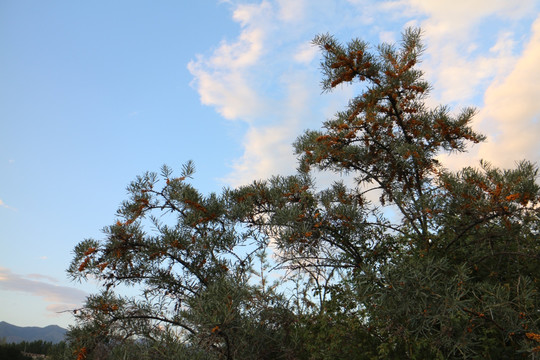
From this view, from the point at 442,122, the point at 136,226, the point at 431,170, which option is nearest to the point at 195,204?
the point at 136,226

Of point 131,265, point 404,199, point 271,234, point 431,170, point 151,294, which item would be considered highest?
point 431,170

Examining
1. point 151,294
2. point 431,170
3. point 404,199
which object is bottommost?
point 151,294

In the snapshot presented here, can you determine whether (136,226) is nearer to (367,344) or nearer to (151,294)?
(151,294)

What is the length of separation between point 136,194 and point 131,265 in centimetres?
85

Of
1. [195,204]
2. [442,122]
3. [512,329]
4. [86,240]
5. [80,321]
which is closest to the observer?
[512,329]

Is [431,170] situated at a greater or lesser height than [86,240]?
greater

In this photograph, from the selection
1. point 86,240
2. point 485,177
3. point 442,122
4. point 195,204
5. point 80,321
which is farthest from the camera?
point 442,122

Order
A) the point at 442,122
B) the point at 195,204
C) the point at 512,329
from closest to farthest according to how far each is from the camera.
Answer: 1. the point at 512,329
2. the point at 195,204
3. the point at 442,122

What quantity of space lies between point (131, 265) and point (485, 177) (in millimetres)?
3643

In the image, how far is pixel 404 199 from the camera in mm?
4355

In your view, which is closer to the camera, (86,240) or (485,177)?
(485,177)

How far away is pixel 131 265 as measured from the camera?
14.9 feet

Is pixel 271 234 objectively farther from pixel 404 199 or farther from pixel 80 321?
pixel 80 321

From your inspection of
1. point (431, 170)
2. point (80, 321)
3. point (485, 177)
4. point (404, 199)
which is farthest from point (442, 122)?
point (80, 321)
